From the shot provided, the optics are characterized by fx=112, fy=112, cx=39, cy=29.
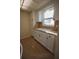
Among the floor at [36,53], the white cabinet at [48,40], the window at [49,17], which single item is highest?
the window at [49,17]

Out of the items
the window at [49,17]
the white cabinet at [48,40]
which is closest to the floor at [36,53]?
the white cabinet at [48,40]

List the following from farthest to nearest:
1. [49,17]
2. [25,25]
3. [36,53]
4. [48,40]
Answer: [25,25]
[49,17]
[48,40]
[36,53]

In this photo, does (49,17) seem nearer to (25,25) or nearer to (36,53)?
(36,53)

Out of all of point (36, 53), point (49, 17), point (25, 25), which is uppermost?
point (49, 17)

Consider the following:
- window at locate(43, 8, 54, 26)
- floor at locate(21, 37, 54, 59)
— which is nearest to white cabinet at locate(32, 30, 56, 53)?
floor at locate(21, 37, 54, 59)

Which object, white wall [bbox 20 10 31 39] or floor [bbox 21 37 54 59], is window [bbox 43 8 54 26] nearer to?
floor [bbox 21 37 54 59]

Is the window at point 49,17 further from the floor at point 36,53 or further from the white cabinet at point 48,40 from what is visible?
the floor at point 36,53

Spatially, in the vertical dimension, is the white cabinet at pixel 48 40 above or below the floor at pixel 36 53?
above

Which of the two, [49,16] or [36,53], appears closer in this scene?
[36,53]

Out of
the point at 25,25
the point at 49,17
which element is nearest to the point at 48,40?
the point at 49,17
